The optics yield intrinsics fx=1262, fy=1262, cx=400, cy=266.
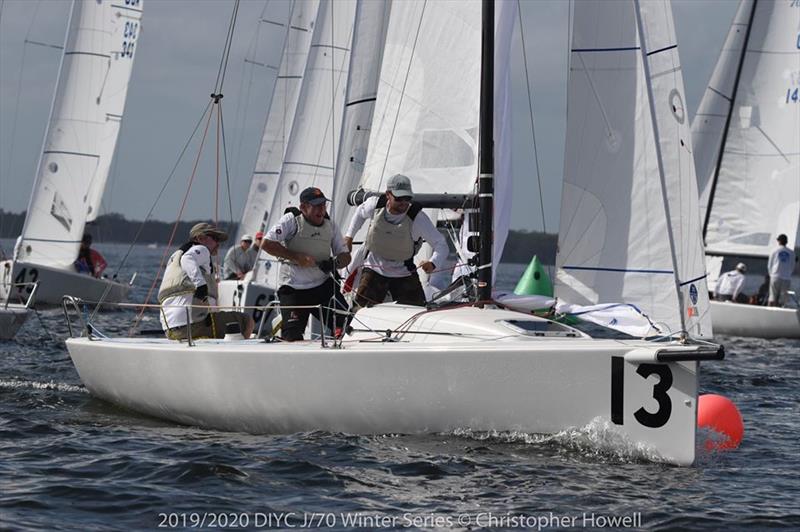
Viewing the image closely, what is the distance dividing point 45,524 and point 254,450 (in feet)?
6.36

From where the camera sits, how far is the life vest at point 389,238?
9125 mm

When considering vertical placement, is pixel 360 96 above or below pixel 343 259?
above

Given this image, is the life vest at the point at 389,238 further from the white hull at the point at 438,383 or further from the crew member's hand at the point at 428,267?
the white hull at the point at 438,383

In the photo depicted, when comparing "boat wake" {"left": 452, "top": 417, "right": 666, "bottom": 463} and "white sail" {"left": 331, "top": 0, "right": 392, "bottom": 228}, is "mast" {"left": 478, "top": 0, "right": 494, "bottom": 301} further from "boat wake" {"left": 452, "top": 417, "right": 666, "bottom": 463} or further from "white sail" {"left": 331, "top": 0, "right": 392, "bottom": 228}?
"white sail" {"left": 331, "top": 0, "right": 392, "bottom": 228}

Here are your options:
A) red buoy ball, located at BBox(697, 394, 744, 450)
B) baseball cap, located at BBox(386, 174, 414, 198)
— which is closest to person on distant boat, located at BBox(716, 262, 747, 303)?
red buoy ball, located at BBox(697, 394, 744, 450)

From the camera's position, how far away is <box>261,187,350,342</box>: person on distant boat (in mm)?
8953

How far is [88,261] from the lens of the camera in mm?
24797

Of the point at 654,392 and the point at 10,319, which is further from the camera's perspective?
the point at 10,319

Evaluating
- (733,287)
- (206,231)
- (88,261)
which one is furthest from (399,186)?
(88,261)

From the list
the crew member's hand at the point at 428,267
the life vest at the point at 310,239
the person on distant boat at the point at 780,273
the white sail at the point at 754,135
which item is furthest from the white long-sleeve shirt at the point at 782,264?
the life vest at the point at 310,239

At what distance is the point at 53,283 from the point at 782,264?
41.7 feet

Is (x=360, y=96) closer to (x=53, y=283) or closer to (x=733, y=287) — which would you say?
(x=53, y=283)

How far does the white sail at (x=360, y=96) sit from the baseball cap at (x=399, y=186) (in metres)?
3.97

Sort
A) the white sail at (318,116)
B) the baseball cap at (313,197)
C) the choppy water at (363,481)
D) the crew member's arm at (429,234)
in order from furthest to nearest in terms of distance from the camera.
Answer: the white sail at (318,116) < the crew member's arm at (429,234) < the baseball cap at (313,197) < the choppy water at (363,481)
